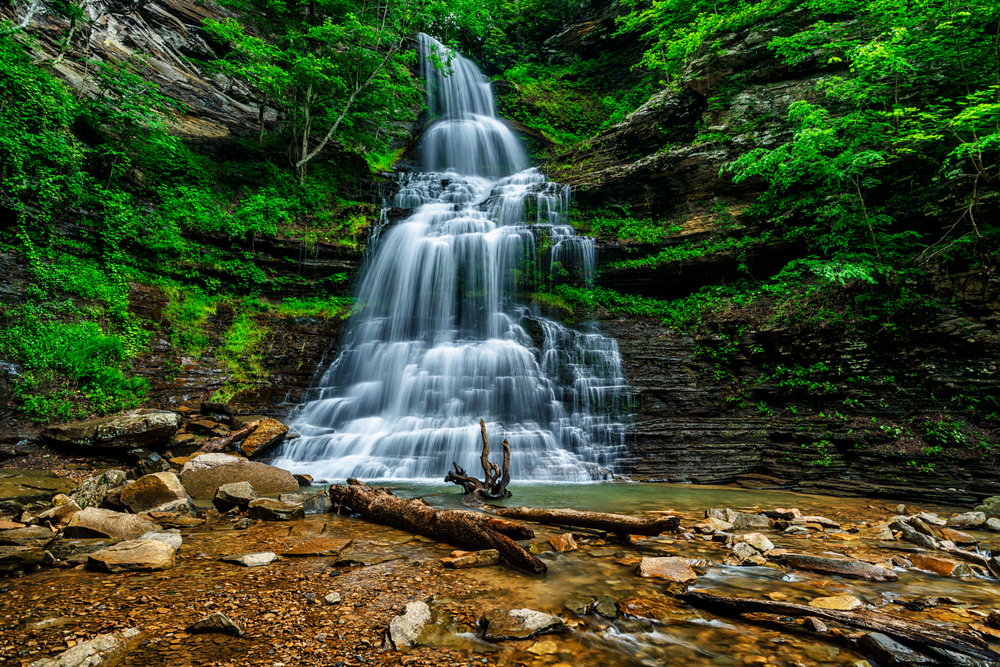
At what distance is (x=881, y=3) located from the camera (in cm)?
750

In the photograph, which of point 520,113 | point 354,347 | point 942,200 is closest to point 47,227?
point 354,347

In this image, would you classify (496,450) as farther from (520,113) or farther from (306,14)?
(520,113)

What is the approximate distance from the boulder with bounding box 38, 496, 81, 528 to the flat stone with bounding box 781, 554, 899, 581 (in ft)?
22.9

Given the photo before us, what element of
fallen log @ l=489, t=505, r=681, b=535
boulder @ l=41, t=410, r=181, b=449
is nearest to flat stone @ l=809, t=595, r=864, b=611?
fallen log @ l=489, t=505, r=681, b=535

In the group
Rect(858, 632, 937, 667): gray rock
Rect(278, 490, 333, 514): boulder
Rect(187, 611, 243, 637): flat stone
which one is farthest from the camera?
Rect(278, 490, 333, 514): boulder

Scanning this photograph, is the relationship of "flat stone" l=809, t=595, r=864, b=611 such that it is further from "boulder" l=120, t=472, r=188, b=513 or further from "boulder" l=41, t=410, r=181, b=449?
"boulder" l=41, t=410, r=181, b=449

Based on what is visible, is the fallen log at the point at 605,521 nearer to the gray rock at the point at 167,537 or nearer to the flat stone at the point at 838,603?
the flat stone at the point at 838,603

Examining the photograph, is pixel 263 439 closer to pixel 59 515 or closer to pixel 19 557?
pixel 59 515

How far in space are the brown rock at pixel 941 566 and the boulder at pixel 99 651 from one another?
5.79m

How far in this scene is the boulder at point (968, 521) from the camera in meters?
4.64

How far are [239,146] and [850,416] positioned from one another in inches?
785

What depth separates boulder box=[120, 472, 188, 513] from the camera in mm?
4571

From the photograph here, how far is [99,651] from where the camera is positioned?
187 cm

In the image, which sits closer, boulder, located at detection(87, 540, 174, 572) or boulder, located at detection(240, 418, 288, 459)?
boulder, located at detection(87, 540, 174, 572)
